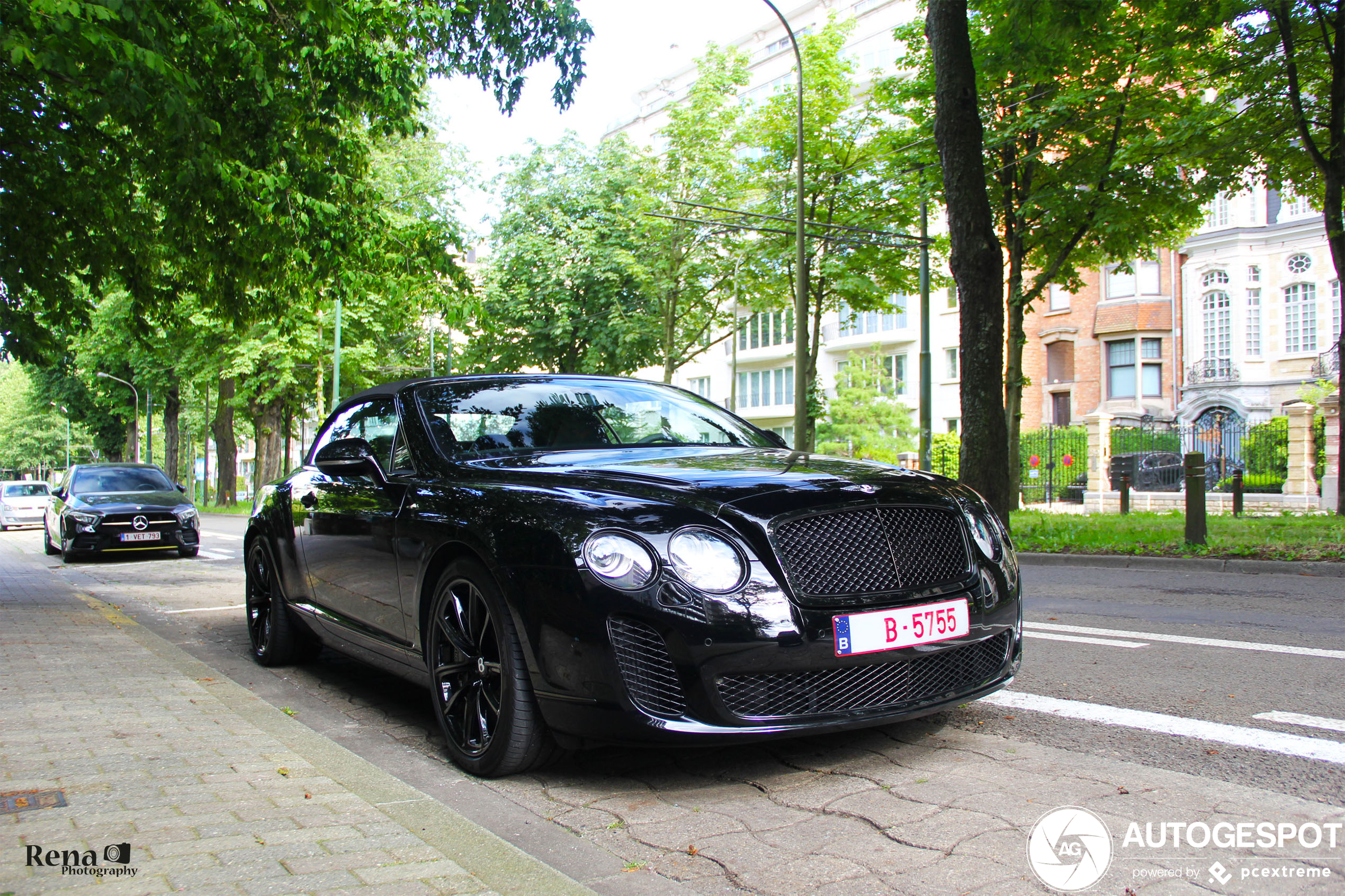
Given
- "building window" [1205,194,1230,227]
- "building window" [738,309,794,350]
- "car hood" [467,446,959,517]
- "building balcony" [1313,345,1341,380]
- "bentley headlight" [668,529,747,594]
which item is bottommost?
"bentley headlight" [668,529,747,594]

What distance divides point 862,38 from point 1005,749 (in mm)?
53188

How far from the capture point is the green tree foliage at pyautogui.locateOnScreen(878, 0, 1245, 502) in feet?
45.9

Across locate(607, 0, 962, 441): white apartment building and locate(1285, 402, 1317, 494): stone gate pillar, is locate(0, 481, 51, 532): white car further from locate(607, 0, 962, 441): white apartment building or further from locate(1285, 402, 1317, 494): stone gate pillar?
locate(1285, 402, 1317, 494): stone gate pillar

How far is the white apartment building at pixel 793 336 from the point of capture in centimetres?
4441

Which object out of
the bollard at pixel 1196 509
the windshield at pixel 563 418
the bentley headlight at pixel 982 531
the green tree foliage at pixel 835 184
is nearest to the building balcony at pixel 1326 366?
the green tree foliage at pixel 835 184

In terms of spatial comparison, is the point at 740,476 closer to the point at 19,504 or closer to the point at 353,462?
the point at 353,462

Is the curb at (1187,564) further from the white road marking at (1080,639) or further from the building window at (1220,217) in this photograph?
the building window at (1220,217)

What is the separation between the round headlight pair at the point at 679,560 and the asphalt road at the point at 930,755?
0.74 meters

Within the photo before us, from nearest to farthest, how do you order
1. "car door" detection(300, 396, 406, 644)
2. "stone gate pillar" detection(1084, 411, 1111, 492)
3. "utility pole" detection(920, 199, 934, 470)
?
"car door" detection(300, 396, 406, 644), "utility pole" detection(920, 199, 934, 470), "stone gate pillar" detection(1084, 411, 1111, 492)

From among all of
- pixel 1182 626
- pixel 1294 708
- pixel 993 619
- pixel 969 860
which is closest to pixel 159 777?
pixel 969 860

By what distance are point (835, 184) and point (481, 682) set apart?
71.7 ft

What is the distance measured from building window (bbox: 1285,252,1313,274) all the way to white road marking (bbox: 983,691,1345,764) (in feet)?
121

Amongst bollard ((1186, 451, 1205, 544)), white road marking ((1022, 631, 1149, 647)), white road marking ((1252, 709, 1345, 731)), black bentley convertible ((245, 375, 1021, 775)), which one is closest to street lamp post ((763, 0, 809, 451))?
bollard ((1186, 451, 1205, 544))

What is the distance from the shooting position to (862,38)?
51.4 m
